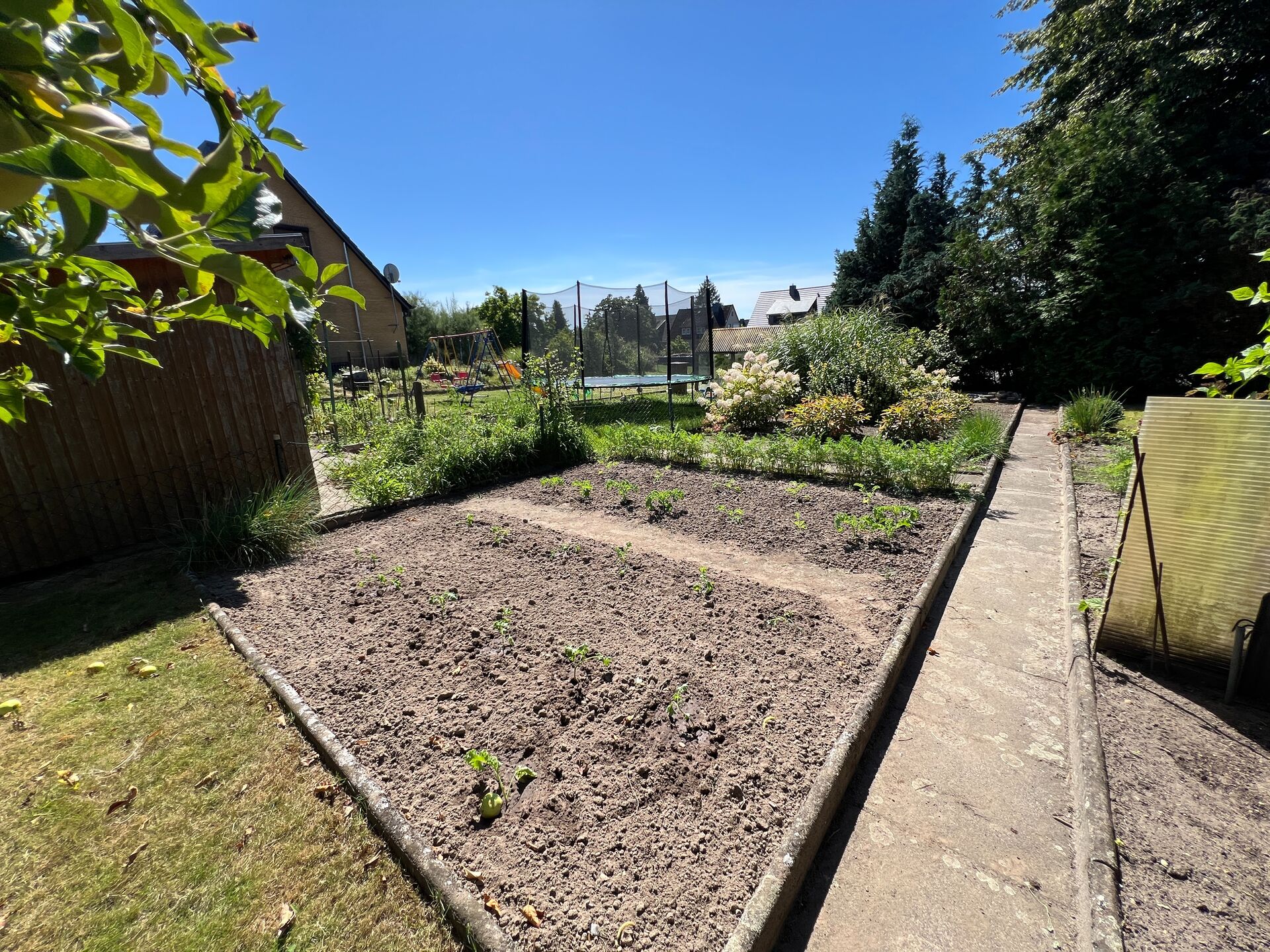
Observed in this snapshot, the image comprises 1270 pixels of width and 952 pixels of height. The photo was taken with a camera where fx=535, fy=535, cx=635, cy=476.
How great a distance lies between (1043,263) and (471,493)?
13423 mm

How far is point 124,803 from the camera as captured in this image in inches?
82.7

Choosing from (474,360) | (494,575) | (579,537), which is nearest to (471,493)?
(579,537)

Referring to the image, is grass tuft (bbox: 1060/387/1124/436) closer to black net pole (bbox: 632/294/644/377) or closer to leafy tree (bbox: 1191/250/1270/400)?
leafy tree (bbox: 1191/250/1270/400)

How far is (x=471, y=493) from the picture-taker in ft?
21.0

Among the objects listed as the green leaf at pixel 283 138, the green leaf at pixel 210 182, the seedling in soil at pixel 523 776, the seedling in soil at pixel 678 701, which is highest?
the green leaf at pixel 283 138

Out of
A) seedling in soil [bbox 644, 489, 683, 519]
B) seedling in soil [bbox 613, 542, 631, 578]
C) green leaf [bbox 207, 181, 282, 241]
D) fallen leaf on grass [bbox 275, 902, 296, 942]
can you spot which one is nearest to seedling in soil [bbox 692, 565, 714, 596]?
seedling in soil [bbox 613, 542, 631, 578]

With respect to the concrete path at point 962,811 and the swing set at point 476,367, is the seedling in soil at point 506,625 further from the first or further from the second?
the swing set at point 476,367

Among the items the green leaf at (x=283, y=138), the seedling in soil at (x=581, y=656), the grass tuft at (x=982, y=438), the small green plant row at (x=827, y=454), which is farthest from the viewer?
the grass tuft at (x=982, y=438)

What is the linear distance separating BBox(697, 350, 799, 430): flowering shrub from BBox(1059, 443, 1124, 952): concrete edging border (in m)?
6.25

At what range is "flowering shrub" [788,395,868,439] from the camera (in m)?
7.68

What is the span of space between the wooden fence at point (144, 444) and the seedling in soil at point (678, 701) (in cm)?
454

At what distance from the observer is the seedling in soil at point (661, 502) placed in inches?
211

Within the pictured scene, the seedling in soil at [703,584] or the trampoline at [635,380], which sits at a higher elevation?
the trampoline at [635,380]

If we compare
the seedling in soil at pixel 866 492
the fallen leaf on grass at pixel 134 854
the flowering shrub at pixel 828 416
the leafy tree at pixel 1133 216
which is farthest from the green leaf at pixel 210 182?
the leafy tree at pixel 1133 216
